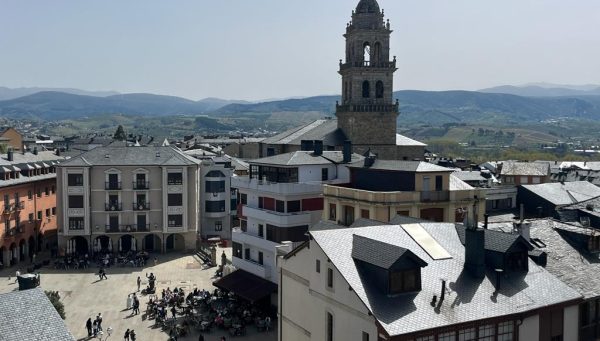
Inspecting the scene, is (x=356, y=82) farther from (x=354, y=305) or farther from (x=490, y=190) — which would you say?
(x=354, y=305)

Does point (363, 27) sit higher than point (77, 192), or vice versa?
point (363, 27)

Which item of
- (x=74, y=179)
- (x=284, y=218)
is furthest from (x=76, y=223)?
(x=284, y=218)

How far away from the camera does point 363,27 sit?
82812mm

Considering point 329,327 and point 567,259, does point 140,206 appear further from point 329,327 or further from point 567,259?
point 567,259

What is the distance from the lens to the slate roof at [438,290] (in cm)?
2497

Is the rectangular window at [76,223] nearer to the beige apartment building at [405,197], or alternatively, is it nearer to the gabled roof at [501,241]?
the beige apartment building at [405,197]

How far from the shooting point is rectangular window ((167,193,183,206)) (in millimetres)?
82562

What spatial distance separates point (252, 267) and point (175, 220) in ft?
92.9

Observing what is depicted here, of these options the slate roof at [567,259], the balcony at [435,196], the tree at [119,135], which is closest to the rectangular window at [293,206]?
the balcony at [435,196]

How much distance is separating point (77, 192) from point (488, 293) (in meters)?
64.7

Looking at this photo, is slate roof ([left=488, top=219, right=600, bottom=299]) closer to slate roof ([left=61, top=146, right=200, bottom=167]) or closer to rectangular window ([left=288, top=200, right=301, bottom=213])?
rectangular window ([left=288, top=200, right=301, bottom=213])

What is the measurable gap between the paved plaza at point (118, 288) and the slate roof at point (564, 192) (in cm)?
3186

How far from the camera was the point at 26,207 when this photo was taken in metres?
80.2

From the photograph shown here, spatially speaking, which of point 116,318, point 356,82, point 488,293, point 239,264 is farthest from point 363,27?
point 488,293
